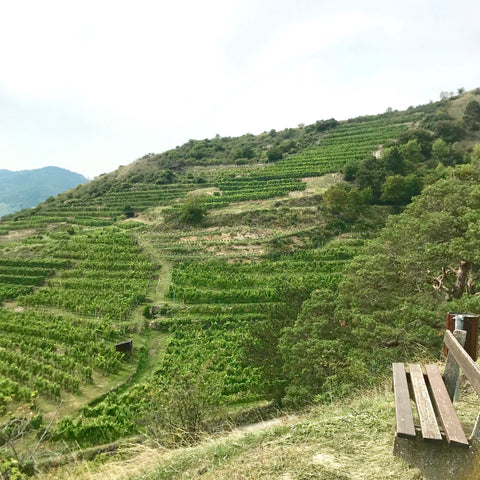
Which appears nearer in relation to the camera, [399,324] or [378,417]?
[378,417]

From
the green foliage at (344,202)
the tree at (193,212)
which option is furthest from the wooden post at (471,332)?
the tree at (193,212)

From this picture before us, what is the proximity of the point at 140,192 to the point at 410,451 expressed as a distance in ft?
194

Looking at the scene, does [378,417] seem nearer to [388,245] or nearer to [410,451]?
Answer: [410,451]

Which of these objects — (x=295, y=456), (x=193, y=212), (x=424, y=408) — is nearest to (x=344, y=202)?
(x=193, y=212)

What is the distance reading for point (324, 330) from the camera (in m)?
14.1

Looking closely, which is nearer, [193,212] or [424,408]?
[424,408]

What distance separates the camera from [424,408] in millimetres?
3789

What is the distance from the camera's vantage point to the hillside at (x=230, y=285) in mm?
11844

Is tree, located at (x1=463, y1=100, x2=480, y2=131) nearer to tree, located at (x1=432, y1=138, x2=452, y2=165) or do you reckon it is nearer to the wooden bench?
tree, located at (x1=432, y1=138, x2=452, y2=165)

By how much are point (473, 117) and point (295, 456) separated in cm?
6868

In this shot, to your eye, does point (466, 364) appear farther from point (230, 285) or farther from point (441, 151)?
point (441, 151)

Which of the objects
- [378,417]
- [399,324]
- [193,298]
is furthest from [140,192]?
[378,417]

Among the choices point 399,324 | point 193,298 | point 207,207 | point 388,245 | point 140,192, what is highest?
point 140,192

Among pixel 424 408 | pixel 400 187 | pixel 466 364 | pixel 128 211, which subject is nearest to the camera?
pixel 424 408
